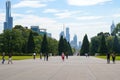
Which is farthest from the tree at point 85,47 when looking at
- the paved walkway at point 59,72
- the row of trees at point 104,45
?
the paved walkway at point 59,72

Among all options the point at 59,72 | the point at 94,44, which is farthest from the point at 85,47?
the point at 59,72

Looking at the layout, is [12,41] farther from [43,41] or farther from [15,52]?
[43,41]

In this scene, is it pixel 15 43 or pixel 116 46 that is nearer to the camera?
pixel 15 43

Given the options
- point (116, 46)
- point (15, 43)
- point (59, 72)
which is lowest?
point (59, 72)

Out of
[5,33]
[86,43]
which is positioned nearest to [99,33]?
[86,43]

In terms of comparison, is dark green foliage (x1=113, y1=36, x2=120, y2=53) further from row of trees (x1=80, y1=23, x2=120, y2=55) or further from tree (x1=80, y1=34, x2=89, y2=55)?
tree (x1=80, y1=34, x2=89, y2=55)

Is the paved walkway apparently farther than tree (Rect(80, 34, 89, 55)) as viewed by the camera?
No

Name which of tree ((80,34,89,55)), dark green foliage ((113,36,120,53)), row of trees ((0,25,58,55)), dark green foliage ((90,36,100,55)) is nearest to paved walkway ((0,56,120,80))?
row of trees ((0,25,58,55))

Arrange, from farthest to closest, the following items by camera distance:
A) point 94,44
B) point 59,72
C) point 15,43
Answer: point 94,44 < point 15,43 < point 59,72

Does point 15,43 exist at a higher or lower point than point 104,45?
higher

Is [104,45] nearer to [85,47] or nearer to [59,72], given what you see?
[85,47]

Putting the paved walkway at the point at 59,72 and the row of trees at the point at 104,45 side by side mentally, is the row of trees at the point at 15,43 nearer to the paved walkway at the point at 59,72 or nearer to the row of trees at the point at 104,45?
the row of trees at the point at 104,45

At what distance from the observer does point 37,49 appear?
155 meters

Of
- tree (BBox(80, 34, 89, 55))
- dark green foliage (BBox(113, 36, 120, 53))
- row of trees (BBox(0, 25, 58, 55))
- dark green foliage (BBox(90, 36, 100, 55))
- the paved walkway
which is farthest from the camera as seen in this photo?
tree (BBox(80, 34, 89, 55))
